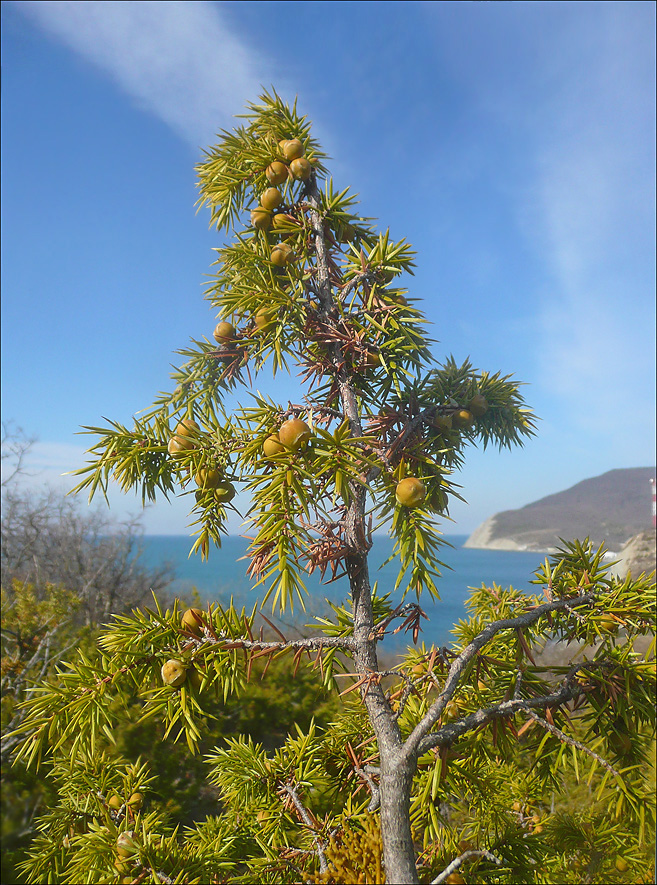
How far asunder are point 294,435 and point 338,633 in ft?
2.05

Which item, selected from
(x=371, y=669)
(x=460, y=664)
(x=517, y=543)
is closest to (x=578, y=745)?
(x=460, y=664)

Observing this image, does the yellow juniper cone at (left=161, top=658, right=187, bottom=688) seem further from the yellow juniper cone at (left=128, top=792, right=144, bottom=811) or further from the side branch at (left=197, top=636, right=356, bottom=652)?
the yellow juniper cone at (left=128, top=792, right=144, bottom=811)

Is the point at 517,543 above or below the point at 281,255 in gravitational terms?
below

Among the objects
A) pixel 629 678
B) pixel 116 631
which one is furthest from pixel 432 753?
pixel 116 631

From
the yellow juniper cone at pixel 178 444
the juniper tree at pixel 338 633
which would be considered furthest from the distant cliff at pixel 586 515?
the yellow juniper cone at pixel 178 444

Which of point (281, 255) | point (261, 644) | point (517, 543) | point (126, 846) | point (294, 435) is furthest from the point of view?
point (517, 543)

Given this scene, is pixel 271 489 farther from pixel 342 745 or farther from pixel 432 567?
pixel 342 745

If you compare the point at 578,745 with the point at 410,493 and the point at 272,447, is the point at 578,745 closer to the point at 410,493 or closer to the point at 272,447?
the point at 410,493

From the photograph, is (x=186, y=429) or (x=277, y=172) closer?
(x=186, y=429)

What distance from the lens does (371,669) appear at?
104 cm

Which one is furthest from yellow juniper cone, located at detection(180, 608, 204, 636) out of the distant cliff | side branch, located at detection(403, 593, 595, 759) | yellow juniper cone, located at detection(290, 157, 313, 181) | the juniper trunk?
the distant cliff

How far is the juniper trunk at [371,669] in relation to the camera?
931 millimetres

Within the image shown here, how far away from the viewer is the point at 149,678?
3.01 ft

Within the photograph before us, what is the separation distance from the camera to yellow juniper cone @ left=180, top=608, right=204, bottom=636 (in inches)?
37.7
